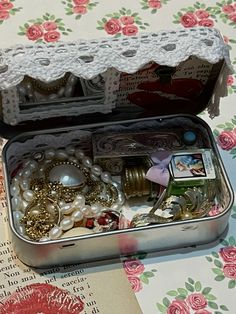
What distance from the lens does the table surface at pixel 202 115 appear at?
2.78 feet

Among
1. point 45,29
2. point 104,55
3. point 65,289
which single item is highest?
point 104,55

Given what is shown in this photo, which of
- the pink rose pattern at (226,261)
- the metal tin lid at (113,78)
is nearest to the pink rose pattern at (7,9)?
the metal tin lid at (113,78)

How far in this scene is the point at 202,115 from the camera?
100cm

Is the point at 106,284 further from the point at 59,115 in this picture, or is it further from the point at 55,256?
the point at 59,115

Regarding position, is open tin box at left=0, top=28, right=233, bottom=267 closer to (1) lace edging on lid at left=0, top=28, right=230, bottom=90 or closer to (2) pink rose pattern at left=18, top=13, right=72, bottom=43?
(1) lace edging on lid at left=0, top=28, right=230, bottom=90

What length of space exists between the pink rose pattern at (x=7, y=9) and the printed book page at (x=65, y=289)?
1.30 ft

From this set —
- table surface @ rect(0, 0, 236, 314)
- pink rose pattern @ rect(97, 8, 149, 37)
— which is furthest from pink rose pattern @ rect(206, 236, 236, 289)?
pink rose pattern @ rect(97, 8, 149, 37)

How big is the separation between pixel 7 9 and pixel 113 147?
0.32 m

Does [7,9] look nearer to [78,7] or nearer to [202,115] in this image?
[78,7]

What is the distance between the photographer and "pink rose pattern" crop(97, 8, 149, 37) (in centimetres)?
110

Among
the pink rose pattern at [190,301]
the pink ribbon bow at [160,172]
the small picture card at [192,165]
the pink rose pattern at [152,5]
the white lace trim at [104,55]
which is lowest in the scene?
the pink rose pattern at [190,301]

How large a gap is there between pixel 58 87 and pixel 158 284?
0.27m

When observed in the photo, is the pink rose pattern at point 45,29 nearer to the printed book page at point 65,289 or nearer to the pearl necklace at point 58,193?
the pearl necklace at point 58,193

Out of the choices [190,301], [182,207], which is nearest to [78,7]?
[182,207]
